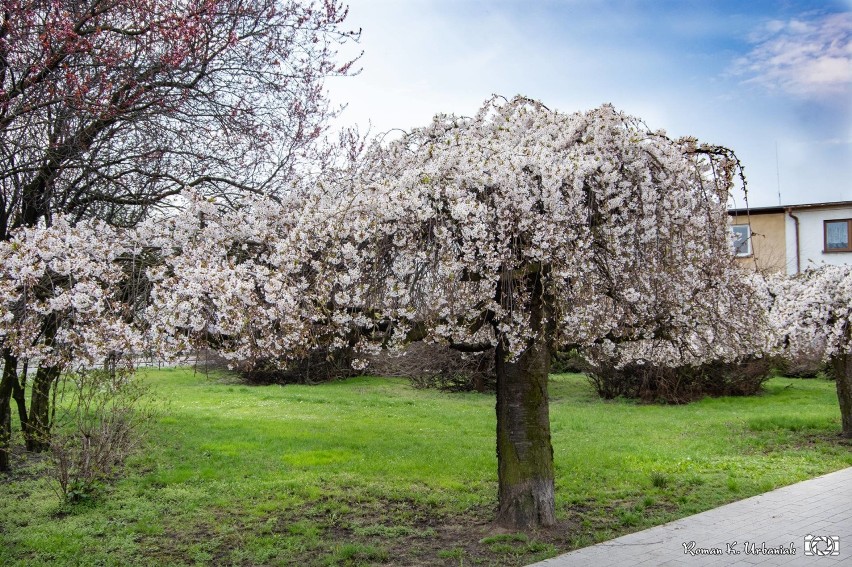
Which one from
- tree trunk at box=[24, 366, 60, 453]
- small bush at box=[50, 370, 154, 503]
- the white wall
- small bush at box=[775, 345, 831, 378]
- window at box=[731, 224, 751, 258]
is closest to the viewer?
window at box=[731, 224, 751, 258]

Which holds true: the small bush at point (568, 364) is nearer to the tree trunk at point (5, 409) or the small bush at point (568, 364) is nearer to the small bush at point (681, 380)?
the small bush at point (681, 380)

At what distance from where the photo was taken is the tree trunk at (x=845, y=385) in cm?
1168

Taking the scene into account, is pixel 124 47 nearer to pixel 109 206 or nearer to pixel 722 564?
pixel 109 206

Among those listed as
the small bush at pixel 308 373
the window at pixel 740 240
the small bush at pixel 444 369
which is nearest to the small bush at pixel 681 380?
the window at pixel 740 240

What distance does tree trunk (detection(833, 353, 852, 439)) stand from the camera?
11.7 m

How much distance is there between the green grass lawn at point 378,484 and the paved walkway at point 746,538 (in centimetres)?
30

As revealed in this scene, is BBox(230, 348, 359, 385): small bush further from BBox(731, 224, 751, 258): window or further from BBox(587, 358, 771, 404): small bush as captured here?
BBox(731, 224, 751, 258): window

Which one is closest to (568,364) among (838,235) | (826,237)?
(826,237)

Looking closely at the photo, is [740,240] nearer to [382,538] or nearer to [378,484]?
[378,484]

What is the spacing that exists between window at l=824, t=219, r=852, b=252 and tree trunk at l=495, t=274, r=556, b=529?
76.4 feet

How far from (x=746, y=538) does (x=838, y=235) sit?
75.8 ft

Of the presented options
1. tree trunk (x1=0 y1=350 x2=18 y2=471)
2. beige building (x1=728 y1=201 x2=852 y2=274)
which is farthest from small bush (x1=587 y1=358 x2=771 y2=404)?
tree trunk (x1=0 y1=350 x2=18 y2=471)

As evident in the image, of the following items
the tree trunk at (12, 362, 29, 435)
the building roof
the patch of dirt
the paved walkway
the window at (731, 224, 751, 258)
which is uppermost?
the building roof

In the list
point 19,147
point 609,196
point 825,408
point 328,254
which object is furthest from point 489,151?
point 825,408
